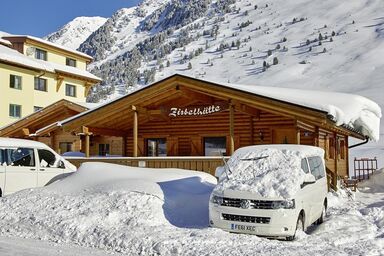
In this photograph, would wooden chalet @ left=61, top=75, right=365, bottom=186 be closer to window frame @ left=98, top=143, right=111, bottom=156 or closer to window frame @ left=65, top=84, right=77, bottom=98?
window frame @ left=98, top=143, right=111, bottom=156

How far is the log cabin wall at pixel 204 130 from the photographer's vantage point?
21172 mm

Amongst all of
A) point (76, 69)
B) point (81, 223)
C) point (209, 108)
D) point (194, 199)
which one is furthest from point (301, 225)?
point (76, 69)

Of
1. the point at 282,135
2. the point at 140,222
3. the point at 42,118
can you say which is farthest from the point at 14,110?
the point at 140,222

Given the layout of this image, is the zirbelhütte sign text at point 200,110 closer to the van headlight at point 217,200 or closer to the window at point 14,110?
the van headlight at point 217,200

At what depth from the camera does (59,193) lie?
42.7ft

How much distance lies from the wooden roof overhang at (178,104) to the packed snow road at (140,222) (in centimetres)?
345

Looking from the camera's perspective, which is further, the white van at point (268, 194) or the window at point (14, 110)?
the window at point (14, 110)

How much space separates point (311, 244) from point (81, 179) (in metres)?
7.08

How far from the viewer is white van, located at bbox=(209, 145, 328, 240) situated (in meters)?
9.62

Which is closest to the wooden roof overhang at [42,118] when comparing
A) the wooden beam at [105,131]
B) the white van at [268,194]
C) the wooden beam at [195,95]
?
the wooden beam at [105,131]

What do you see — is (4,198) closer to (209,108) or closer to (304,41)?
(209,108)

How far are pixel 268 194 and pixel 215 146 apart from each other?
12907 millimetres

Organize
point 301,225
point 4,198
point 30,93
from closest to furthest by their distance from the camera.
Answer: point 301,225, point 4,198, point 30,93

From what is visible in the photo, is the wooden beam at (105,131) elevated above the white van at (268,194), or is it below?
above
